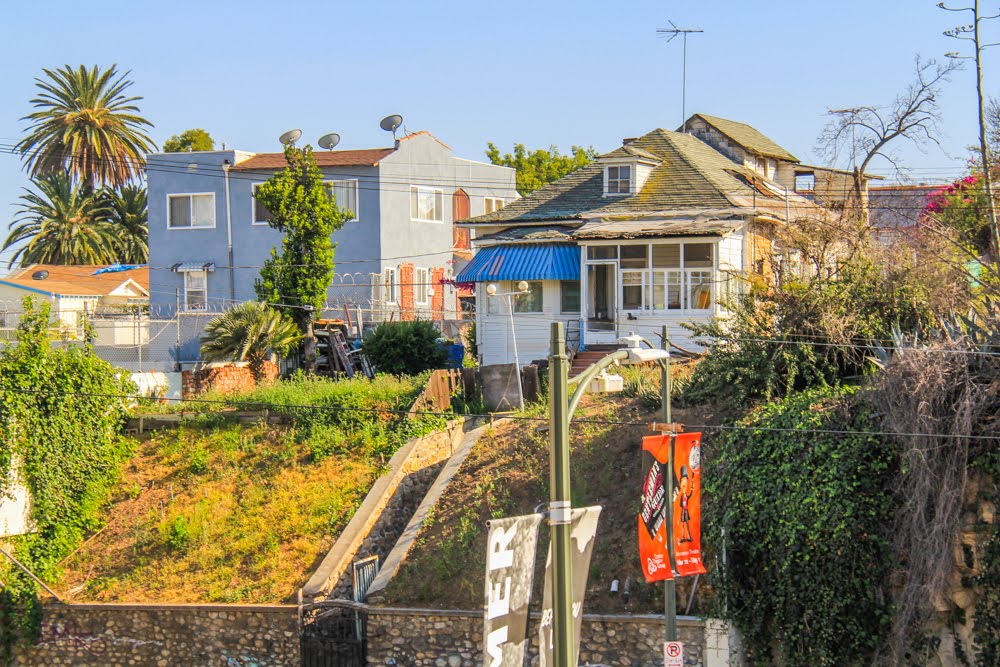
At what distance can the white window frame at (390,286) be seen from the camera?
131 ft

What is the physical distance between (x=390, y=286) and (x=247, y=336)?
9.84 meters

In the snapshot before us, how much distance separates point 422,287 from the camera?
42688mm

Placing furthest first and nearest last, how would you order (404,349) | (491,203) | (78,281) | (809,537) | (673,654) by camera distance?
1. (78,281)
2. (491,203)
3. (404,349)
4. (809,537)
5. (673,654)

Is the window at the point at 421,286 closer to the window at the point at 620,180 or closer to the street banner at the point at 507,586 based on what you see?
the window at the point at 620,180

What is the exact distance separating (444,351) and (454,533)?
11656mm

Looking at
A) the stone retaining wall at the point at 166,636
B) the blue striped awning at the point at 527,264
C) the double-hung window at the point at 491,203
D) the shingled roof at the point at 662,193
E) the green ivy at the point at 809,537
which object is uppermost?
the double-hung window at the point at 491,203

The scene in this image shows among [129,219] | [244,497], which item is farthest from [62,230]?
[244,497]

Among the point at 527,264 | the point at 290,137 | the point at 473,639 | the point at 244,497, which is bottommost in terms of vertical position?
the point at 473,639

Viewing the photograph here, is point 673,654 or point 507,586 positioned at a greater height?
point 507,586

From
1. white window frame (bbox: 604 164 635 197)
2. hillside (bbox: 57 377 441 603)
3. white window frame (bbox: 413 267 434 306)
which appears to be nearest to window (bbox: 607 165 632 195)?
white window frame (bbox: 604 164 635 197)

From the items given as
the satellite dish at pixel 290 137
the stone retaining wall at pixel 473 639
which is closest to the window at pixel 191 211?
the satellite dish at pixel 290 137

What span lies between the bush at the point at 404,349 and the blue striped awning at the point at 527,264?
2.08m

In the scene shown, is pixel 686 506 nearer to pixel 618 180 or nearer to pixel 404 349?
pixel 404 349

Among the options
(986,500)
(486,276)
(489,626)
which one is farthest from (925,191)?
(489,626)
